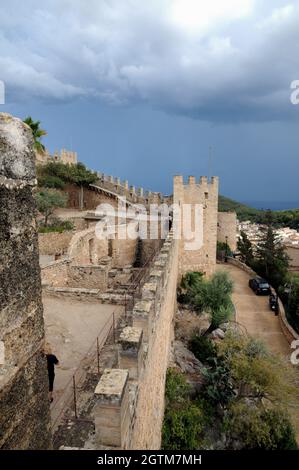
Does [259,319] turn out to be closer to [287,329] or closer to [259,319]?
[259,319]

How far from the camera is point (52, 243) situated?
17688 mm

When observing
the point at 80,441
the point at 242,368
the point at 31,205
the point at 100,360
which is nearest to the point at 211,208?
the point at 242,368

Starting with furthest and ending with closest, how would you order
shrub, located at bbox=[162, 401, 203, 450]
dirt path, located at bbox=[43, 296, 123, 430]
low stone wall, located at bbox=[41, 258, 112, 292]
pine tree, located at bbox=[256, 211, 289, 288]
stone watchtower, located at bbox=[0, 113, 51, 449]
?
pine tree, located at bbox=[256, 211, 289, 288] → low stone wall, located at bbox=[41, 258, 112, 292] → shrub, located at bbox=[162, 401, 203, 450] → dirt path, located at bbox=[43, 296, 123, 430] → stone watchtower, located at bbox=[0, 113, 51, 449]

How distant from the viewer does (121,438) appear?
10.1 feet

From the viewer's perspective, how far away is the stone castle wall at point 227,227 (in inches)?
1379

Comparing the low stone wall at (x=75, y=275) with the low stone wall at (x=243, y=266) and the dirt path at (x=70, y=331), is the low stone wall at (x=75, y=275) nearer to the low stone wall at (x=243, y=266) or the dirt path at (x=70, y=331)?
the dirt path at (x=70, y=331)

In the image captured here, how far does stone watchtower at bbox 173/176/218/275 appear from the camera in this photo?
59.5 feet

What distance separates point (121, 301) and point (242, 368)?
5053 mm

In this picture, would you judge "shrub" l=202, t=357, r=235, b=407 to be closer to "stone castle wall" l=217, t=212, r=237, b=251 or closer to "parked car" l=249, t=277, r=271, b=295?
"parked car" l=249, t=277, r=271, b=295

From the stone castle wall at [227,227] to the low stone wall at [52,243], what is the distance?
68.9 feet

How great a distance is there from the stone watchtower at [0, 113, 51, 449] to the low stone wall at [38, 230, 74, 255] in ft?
50.0

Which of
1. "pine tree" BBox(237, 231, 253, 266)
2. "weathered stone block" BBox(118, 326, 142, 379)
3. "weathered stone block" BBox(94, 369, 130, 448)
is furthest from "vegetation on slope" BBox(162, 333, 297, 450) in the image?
"pine tree" BBox(237, 231, 253, 266)
